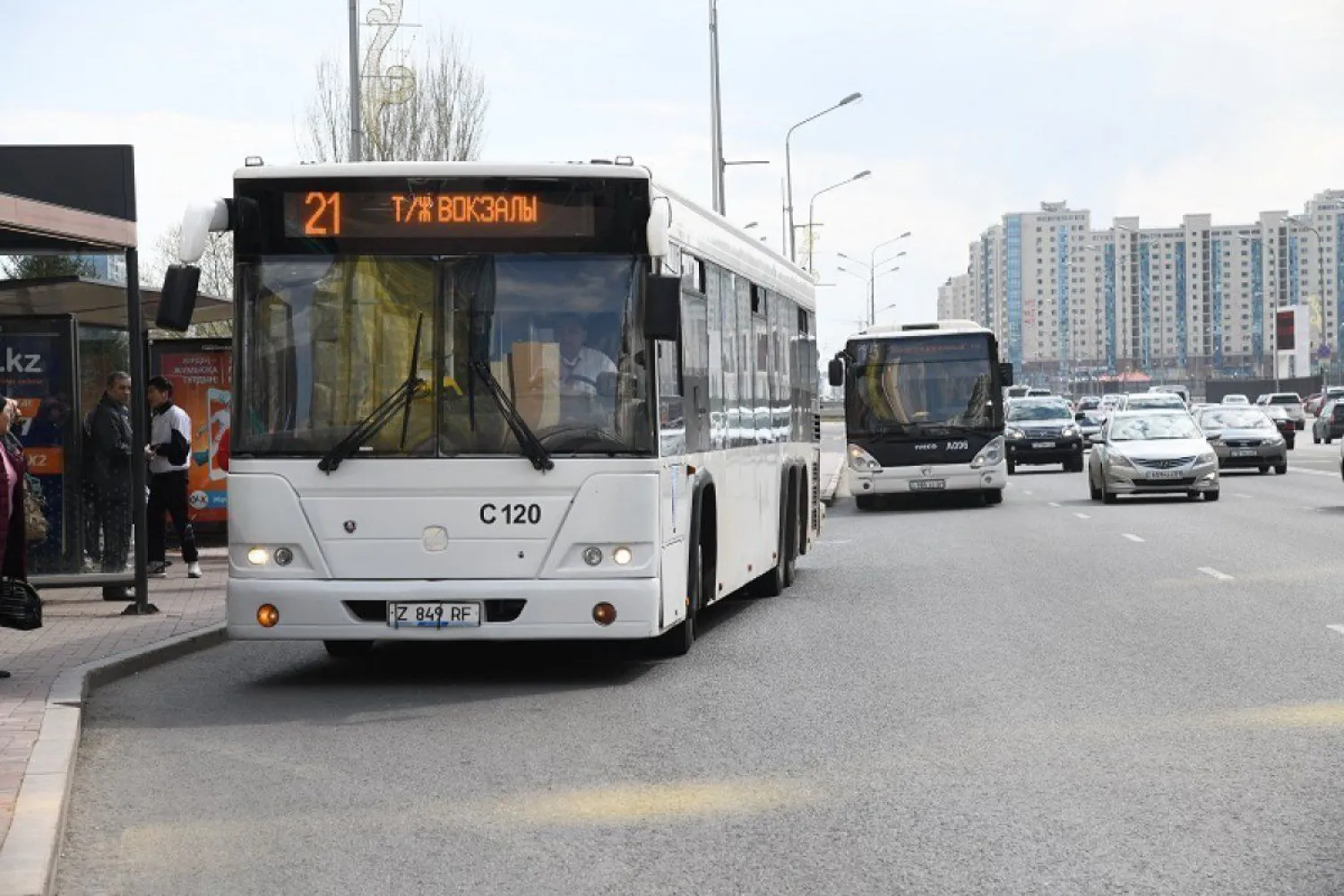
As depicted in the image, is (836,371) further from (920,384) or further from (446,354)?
(446,354)

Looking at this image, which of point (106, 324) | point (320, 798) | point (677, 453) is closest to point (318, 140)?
point (106, 324)

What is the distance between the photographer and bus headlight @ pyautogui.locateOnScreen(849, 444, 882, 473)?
35312mm

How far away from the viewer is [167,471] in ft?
69.3

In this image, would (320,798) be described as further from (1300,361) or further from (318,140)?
(1300,361)

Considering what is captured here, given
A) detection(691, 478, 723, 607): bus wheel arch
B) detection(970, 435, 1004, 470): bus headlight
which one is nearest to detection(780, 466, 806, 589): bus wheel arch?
detection(691, 478, 723, 607): bus wheel arch

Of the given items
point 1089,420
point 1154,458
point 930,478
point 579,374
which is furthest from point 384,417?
point 1089,420

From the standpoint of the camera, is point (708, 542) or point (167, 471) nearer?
point (708, 542)

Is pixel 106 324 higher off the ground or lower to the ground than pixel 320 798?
higher

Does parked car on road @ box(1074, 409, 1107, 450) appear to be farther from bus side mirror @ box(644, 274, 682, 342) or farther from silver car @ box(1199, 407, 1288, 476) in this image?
bus side mirror @ box(644, 274, 682, 342)

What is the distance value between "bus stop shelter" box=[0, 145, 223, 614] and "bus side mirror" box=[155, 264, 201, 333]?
3444 millimetres

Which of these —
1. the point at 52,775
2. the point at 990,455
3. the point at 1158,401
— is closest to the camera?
the point at 52,775

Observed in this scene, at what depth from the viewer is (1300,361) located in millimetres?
143250

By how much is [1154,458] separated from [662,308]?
24.1 m

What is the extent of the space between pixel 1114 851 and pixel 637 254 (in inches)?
229
